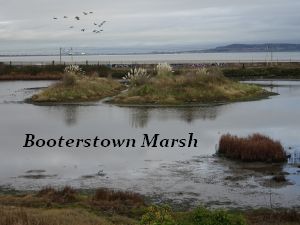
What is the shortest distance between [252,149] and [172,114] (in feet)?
43.5

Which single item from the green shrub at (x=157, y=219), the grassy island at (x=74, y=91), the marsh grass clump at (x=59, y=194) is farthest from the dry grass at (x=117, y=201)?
the grassy island at (x=74, y=91)

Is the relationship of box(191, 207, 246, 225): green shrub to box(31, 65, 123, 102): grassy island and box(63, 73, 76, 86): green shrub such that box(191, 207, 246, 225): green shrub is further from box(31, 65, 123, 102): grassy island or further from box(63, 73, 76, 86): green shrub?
box(63, 73, 76, 86): green shrub

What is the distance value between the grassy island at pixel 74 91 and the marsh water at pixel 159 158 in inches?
271

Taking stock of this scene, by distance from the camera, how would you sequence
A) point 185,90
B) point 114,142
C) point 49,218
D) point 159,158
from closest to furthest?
point 49,218
point 159,158
point 114,142
point 185,90

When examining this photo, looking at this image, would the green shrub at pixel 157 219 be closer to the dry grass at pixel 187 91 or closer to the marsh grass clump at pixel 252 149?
the marsh grass clump at pixel 252 149

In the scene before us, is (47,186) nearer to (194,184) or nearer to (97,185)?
(97,185)

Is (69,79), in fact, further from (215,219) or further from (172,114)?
(215,219)

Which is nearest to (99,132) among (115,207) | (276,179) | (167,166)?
(167,166)

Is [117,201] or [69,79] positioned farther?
[69,79]

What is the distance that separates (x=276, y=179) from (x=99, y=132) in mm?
11330

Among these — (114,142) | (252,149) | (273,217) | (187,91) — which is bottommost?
(273,217)

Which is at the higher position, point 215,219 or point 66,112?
point 215,219

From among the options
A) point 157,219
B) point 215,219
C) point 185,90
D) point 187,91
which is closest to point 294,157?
point 215,219

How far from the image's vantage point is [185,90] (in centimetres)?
4175
